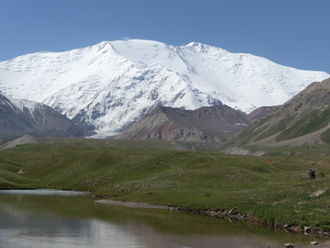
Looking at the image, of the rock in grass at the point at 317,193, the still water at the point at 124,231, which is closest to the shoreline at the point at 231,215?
the still water at the point at 124,231

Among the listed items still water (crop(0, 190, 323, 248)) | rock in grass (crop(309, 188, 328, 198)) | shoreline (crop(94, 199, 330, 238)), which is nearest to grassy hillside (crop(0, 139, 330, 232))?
rock in grass (crop(309, 188, 328, 198))

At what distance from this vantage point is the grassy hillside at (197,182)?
7675cm

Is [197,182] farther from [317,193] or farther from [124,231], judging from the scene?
[124,231]

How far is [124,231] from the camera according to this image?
6706cm

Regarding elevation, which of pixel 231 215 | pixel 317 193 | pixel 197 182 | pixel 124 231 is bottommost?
pixel 124 231

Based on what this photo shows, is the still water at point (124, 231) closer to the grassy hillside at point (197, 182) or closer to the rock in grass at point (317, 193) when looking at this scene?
the grassy hillside at point (197, 182)

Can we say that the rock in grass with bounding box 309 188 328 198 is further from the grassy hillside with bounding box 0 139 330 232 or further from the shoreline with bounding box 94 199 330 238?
the shoreline with bounding box 94 199 330 238

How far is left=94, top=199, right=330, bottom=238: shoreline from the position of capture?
214ft

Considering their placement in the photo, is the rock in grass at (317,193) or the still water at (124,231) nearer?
the still water at (124,231)

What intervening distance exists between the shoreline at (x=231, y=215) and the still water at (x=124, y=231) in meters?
2.38

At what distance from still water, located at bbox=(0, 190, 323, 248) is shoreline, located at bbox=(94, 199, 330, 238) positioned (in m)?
2.38

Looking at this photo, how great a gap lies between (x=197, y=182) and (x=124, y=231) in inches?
2081

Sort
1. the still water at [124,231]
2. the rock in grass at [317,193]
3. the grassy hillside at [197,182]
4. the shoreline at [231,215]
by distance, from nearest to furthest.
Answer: the still water at [124,231], the shoreline at [231,215], the grassy hillside at [197,182], the rock in grass at [317,193]

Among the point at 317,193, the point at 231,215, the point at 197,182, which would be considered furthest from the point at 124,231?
the point at 197,182
